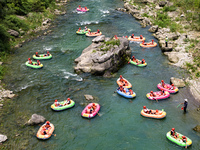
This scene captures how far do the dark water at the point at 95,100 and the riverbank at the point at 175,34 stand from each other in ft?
4.96

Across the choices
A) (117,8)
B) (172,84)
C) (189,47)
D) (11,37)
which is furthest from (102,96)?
(117,8)

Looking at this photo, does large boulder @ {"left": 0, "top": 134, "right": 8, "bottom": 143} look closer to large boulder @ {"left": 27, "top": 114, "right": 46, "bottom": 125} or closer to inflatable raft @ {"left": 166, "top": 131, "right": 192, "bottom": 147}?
large boulder @ {"left": 27, "top": 114, "right": 46, "bottom": 125}

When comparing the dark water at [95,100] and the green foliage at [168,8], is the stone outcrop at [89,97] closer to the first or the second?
the dark water at [95,100]

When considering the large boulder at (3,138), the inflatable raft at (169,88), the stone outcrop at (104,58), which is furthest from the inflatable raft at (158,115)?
the large boulder at (3,138)

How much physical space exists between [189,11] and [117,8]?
19590 mm

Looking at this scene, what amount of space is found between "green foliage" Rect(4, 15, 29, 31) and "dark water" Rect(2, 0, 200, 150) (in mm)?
4560

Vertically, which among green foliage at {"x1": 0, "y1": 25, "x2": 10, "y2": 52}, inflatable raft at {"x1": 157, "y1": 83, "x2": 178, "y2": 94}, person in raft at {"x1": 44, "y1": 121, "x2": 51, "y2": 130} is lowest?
person in raft at {"x1": 44, "y1": 121, "x2": 51, "y2": 130}

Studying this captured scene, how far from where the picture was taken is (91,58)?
30656mm

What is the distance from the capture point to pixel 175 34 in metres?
39.1

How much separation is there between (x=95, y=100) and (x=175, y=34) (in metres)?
23.0

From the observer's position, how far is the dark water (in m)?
20.0

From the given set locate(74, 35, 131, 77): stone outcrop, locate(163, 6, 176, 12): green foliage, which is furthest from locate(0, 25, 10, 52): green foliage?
locate(163, 6, 176, 12): green foliage

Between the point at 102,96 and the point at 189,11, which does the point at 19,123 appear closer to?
the point at 102,96

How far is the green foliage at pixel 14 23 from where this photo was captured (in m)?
38.5
